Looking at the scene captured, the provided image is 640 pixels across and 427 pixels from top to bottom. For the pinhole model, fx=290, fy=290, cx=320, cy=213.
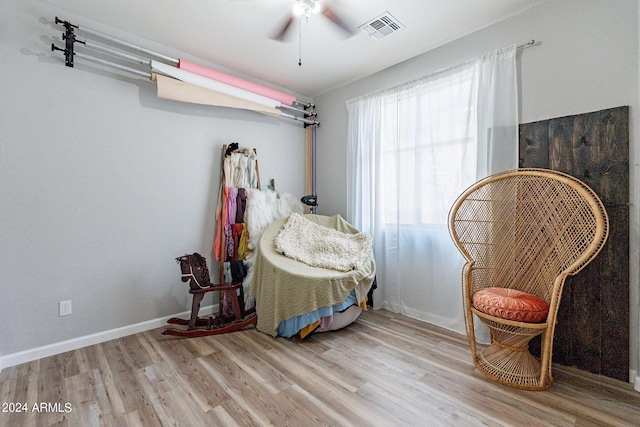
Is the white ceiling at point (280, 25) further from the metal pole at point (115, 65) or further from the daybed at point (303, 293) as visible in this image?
the daybed at point (303, 293)

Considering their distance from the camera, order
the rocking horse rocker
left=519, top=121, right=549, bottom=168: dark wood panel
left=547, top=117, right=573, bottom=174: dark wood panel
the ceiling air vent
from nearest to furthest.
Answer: left=547, top=117, right=573, bottom=174: dark wood panel, left=519, top=121, right=549, bottom=168: dark wood panel, the ceiling air vent, the rocking horse rocker

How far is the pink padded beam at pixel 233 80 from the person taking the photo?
264 centimetres

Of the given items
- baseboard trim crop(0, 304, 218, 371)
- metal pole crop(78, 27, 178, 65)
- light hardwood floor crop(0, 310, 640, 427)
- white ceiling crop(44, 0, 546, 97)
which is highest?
white ceiling crop(44, 0, 546, 97)

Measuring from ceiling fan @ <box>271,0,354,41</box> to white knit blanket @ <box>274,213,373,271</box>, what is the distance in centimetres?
171

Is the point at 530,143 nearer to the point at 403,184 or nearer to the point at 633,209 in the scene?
the point at 633,209

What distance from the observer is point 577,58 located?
2.00 meters

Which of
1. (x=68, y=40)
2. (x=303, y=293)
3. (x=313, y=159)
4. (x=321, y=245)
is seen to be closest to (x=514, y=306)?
(x=303, y=293)

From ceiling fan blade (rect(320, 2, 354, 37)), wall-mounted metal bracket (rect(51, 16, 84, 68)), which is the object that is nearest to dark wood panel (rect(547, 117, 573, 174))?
ceiling fan blade (rect(320, 2, 354, 37))

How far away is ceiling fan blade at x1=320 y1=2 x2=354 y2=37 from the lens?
2.17 metres

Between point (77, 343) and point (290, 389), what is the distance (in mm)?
1794

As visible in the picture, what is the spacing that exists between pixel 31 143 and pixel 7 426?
1.78 m

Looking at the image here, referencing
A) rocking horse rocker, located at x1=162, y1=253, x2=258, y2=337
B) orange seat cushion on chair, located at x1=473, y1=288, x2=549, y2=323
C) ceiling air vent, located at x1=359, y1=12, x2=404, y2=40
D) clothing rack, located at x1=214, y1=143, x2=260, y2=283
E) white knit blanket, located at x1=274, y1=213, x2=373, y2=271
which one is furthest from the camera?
clothing rack, located at x1=214, y1=143, x2=260, y2=283

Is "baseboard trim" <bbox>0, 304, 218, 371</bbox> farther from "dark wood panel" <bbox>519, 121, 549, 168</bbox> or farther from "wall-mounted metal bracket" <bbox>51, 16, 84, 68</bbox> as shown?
"dark wood panel" <bbox>519, 121, 549, 168</bbox>

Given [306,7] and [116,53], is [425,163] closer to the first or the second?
[306,7]
